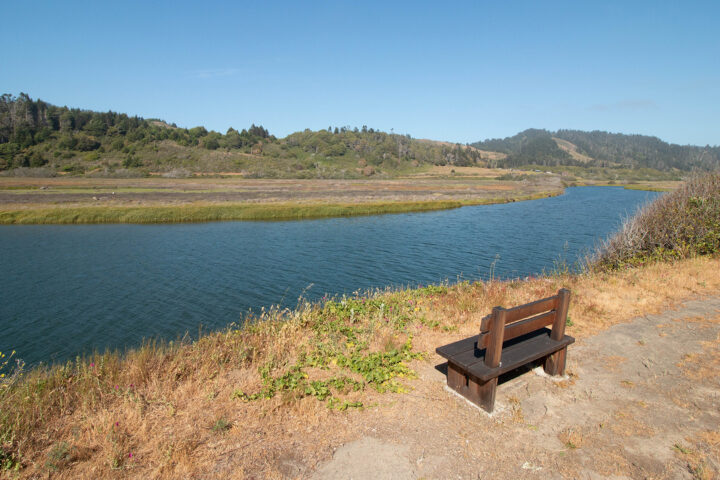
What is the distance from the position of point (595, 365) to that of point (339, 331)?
4623 millimetres

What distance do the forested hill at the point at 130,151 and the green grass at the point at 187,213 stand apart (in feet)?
198

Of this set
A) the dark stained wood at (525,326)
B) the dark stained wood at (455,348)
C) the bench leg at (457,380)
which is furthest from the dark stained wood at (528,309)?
the bench leg at (457,380)

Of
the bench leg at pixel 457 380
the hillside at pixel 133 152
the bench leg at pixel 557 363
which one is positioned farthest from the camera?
the hillside at pixel 133 152

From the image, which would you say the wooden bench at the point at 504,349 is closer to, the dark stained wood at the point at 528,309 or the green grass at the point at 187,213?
the dark stained wood at the point at 528,309

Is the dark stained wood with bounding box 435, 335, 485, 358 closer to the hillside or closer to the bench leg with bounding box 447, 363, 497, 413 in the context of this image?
the bench leg with bounding box 447, 363, 497, 413

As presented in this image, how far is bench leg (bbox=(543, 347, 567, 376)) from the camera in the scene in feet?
20.1

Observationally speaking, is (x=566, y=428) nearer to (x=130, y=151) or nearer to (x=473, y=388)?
(x=473, y=388)

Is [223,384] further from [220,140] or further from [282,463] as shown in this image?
[220,140]

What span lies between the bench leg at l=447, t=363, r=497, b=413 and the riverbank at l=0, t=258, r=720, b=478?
175 mm

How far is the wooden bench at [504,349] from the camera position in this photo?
5073mm

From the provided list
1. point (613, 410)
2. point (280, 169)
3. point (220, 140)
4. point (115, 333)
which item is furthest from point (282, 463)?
point (220, 140)

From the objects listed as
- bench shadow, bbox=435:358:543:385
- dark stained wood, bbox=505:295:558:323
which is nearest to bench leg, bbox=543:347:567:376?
bench shadow, bbox=435:358:543:385

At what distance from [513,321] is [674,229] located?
1324 cm

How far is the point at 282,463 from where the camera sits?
4281 millimetres
